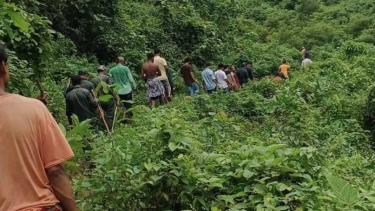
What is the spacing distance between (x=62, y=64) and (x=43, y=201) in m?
11.7

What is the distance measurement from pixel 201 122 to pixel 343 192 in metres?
1.58

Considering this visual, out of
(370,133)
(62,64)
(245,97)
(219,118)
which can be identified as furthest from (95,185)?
(62,64)

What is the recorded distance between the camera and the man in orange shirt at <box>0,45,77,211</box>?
256 cm

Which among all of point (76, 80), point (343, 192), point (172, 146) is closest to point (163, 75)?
point (76, 80)

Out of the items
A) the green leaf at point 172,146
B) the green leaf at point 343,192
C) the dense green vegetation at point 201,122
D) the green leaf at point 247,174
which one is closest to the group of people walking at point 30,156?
the dense green vegetation at point 201,122

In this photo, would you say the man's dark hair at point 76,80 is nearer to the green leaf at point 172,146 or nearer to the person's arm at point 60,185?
the green leaf at point 172,146

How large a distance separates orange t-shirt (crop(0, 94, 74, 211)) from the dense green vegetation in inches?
35.5

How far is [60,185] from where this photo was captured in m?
2.66

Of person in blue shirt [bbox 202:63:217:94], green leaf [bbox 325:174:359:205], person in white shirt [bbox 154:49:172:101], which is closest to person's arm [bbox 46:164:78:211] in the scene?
green leaf [bbox 325:174:359:205]

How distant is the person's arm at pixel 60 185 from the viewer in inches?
104

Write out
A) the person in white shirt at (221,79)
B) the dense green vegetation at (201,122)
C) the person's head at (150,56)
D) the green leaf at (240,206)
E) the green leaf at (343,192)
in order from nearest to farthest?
1. the green leaf at (343,192)
2. the green leaf at (240,206)
3. the dense green vegetation at (201,122)
4. the person's head at (150,56)
5. the person in white shirt at (221,79)

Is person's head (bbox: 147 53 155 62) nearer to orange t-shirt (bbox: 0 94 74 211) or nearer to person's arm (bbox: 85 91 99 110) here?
person's arm (bbox: 85 91 99 110)

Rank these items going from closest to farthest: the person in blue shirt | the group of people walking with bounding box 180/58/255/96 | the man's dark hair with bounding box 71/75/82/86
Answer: the man's dark hair with bounding box 71/75/82/86
the group of people walking with bounding box 180/58/255/96
the person in blue shirt

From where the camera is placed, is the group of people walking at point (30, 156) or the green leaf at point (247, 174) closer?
the group of people walking at point (30, 156)
